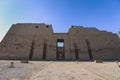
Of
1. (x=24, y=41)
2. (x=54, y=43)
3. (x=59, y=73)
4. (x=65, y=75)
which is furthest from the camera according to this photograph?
(x=24, y=41)

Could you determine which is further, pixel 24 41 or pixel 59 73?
pixel 24 41

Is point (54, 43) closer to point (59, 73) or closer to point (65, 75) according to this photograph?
point (59, 73)

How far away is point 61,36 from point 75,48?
5.02m

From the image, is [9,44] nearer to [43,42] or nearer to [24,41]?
[24,41]

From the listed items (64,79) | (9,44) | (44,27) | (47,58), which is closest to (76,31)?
(44,27)

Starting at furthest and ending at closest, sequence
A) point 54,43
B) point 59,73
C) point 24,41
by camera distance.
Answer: point 24,41 → point 54,43 → point 59,73

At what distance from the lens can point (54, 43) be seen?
34000 millimetres

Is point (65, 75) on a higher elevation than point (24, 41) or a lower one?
lower

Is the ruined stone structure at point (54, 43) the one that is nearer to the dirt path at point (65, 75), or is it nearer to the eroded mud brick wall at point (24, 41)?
the eroded mud brick wall at point (24, 41)

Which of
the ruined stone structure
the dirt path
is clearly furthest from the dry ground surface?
the ruined stone structure

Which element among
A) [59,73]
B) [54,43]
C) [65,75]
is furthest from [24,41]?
[65,75]

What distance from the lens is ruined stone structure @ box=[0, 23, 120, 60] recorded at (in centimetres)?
3186

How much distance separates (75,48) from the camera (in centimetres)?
3347

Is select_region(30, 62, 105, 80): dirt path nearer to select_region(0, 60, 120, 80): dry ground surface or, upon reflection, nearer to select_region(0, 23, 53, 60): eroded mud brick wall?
select_region(0, 60, 120, 80): dry ground surface
